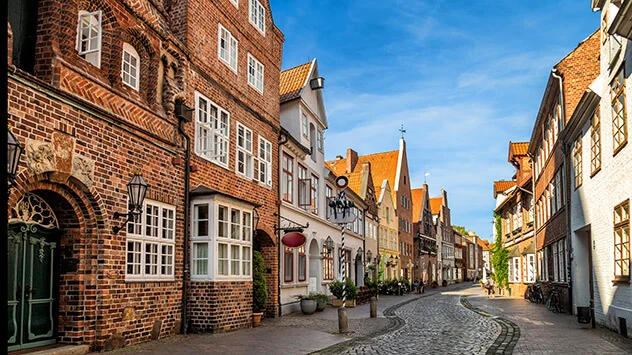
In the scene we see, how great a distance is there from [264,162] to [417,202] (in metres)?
52.1

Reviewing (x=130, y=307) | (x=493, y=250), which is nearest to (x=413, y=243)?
(x=493, y=250)

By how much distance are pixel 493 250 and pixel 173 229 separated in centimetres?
3370

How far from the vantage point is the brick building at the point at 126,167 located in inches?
411

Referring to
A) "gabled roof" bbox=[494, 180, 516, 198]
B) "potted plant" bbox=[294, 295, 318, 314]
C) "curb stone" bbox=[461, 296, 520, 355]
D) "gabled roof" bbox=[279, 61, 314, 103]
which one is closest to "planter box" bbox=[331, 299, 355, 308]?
"potted plant" bbox=[294, 295, 318, 314]

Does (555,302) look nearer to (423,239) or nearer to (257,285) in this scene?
(257,285)

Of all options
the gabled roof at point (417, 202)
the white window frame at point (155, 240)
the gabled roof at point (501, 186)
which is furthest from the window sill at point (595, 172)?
the gabled roof at point (417, 202)

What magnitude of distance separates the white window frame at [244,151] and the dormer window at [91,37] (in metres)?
6.46

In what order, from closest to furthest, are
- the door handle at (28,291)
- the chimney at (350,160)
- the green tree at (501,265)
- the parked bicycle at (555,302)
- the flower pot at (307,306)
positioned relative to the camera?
the door handle at (28,291), the flower pot at (307,306), the parked bicycle at (555,302), the green tree at (501,265), the chimney at (350,160)

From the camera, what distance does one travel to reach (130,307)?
1247cm

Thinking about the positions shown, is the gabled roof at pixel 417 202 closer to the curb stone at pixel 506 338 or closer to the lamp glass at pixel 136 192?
the curb stone at pixel 506 338

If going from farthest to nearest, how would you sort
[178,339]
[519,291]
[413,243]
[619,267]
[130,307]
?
[413,243] < [519,291] < [619,267] < [178,339] < [130,307]

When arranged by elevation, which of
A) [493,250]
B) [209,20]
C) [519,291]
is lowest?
[519,291]

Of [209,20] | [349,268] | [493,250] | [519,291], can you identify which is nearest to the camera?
[209,20]

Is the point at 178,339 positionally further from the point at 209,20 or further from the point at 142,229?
the point at 209,20
